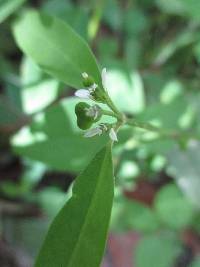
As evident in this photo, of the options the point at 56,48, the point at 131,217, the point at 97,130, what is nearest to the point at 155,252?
the point at 131,217

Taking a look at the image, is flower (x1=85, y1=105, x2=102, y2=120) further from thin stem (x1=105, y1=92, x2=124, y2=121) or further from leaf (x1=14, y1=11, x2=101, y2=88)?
leaf (x1=14, y1=11, x2=101, y2=88)

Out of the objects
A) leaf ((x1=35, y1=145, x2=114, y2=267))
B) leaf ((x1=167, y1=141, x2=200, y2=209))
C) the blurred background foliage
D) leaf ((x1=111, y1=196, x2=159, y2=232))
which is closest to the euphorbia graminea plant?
leaf ((x1=35, y1=145, x2=114, y2=267))

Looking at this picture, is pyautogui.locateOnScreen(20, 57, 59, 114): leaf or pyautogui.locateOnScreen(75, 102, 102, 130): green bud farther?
pyautogui.locateOnScreen(20, 57, 59, 114): leaf

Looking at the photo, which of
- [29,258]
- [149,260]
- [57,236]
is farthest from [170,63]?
[57,236]

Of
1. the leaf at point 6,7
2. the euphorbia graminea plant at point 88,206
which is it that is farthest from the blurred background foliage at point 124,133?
the euphorbia graminea plant at point 88,206

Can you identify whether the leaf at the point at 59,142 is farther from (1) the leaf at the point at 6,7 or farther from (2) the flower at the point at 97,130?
(2) the flower at the point at 97,130

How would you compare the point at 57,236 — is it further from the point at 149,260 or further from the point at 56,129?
the point at 149,260

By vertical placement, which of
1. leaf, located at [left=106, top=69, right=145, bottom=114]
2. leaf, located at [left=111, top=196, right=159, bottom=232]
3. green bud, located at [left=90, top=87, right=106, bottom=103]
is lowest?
green bud, located at [left=90, top=87, right=106, bottom=103]

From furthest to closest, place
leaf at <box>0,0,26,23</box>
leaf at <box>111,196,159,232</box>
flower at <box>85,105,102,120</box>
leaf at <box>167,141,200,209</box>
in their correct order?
leaf at <box>111,196,159,232</box> < leaf at <box>167,141,200,209</box> < leaf at <box>0,0,26,23</box> < flower at <box>85,105,102,120</box>
